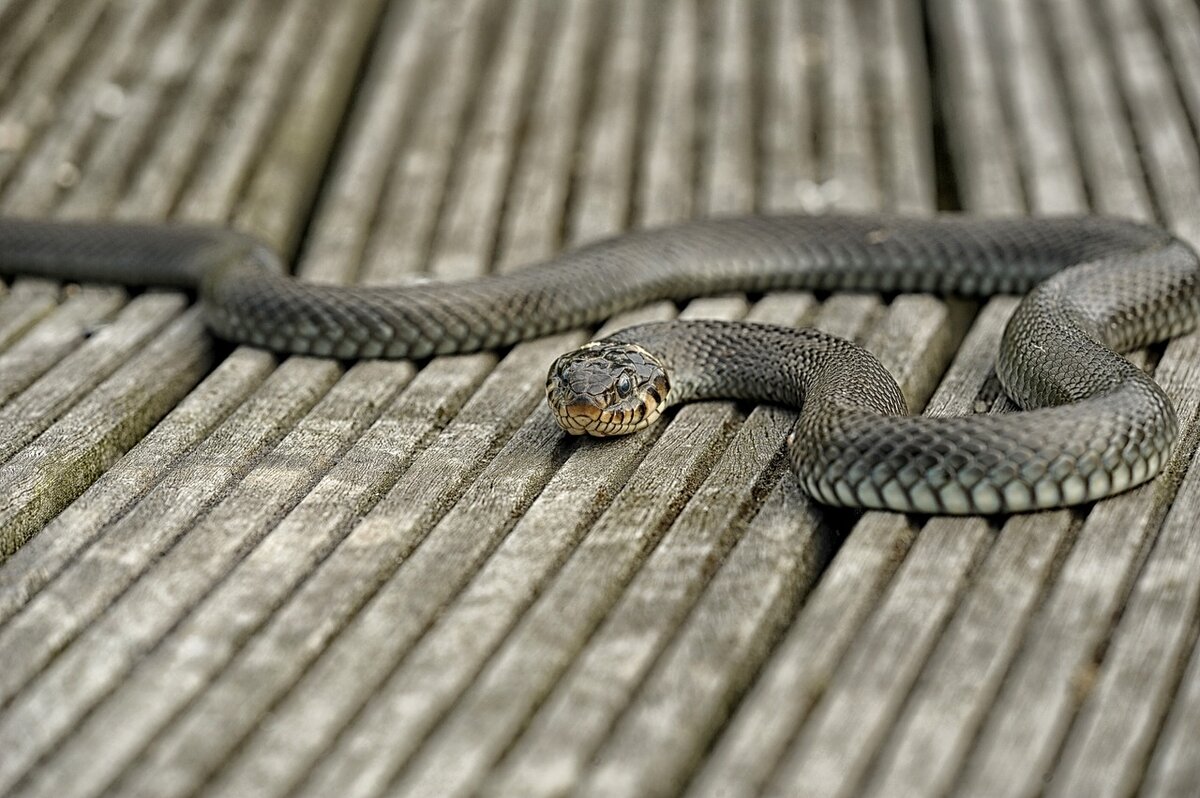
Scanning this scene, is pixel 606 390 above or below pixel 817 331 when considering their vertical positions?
above

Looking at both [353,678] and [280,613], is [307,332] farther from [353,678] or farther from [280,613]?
[353,678]

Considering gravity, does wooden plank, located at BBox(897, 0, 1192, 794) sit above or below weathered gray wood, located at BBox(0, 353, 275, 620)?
below

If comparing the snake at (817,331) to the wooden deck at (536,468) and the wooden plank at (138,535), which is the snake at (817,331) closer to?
the wooden deck at (536,468)

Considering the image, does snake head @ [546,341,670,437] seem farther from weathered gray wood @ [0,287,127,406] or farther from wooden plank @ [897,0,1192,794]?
weathered gray wood @ [0,287,127,406]

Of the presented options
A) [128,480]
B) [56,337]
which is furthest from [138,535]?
[56,337]

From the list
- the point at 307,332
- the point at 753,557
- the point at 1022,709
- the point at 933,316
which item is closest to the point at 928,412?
the point at 933,316

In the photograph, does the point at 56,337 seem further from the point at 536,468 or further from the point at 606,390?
the point at 606,390

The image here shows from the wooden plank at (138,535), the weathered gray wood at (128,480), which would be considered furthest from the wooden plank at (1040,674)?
the weathered gray wood at (128,480)

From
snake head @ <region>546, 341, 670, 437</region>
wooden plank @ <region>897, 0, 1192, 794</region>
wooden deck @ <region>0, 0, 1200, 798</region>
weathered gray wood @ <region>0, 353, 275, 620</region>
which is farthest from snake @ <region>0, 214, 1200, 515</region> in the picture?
weathered gray wood @ <region>0, 353, 275, 620</region>
